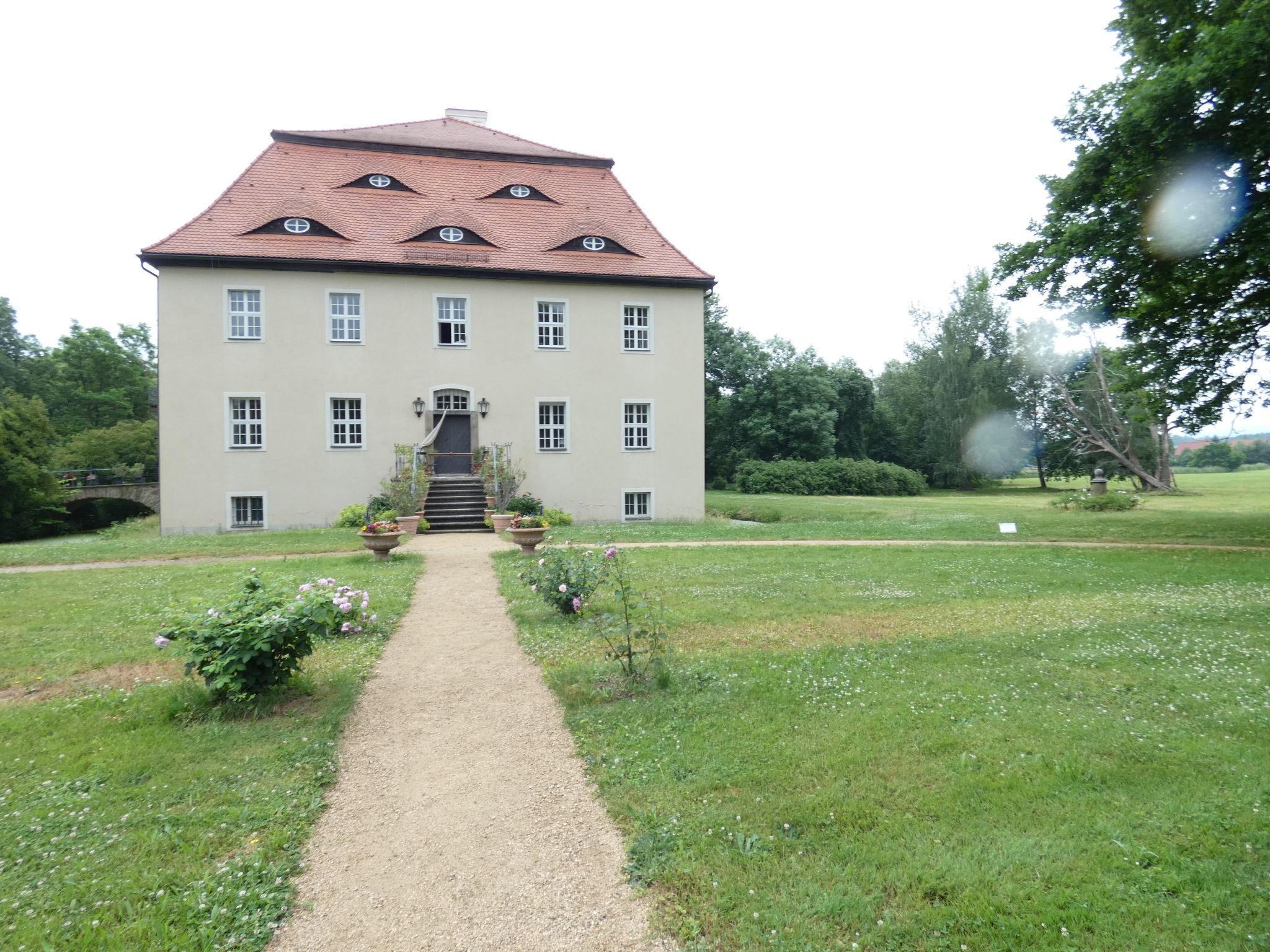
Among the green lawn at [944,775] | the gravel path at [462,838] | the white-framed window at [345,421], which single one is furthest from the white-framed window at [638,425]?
the gravel path at [462,838]

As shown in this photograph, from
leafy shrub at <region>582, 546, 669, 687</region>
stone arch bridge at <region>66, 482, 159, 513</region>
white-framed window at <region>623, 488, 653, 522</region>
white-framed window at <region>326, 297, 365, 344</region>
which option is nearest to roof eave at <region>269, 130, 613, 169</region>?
white-framed window at <region>326, 297, 365, 344</region>

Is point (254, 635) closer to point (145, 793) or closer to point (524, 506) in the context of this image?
point (145, 793)

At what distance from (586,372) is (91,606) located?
1543 centimetres

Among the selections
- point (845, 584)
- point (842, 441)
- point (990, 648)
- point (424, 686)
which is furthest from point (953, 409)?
point (424, 686)

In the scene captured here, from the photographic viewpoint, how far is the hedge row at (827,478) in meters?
41.4

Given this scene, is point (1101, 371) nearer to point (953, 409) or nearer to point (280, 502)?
point (953, 409)

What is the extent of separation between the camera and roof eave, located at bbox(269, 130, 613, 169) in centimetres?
2397

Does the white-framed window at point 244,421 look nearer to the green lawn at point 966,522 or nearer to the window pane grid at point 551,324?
the window pane grid at point 551,324

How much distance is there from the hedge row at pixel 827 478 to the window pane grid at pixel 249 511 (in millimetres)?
27646

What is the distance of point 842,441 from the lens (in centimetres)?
5438

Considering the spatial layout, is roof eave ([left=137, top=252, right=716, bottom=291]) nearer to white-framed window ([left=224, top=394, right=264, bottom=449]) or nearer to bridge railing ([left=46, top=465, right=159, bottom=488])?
white-framed window ([left=224, top=394, right=264, bottom=449])

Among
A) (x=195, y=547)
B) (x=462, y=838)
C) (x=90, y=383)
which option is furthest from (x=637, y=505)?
(x=90, y=383)

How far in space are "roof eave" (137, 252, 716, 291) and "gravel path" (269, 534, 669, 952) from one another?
57.9 feet

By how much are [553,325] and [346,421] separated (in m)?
7.03
